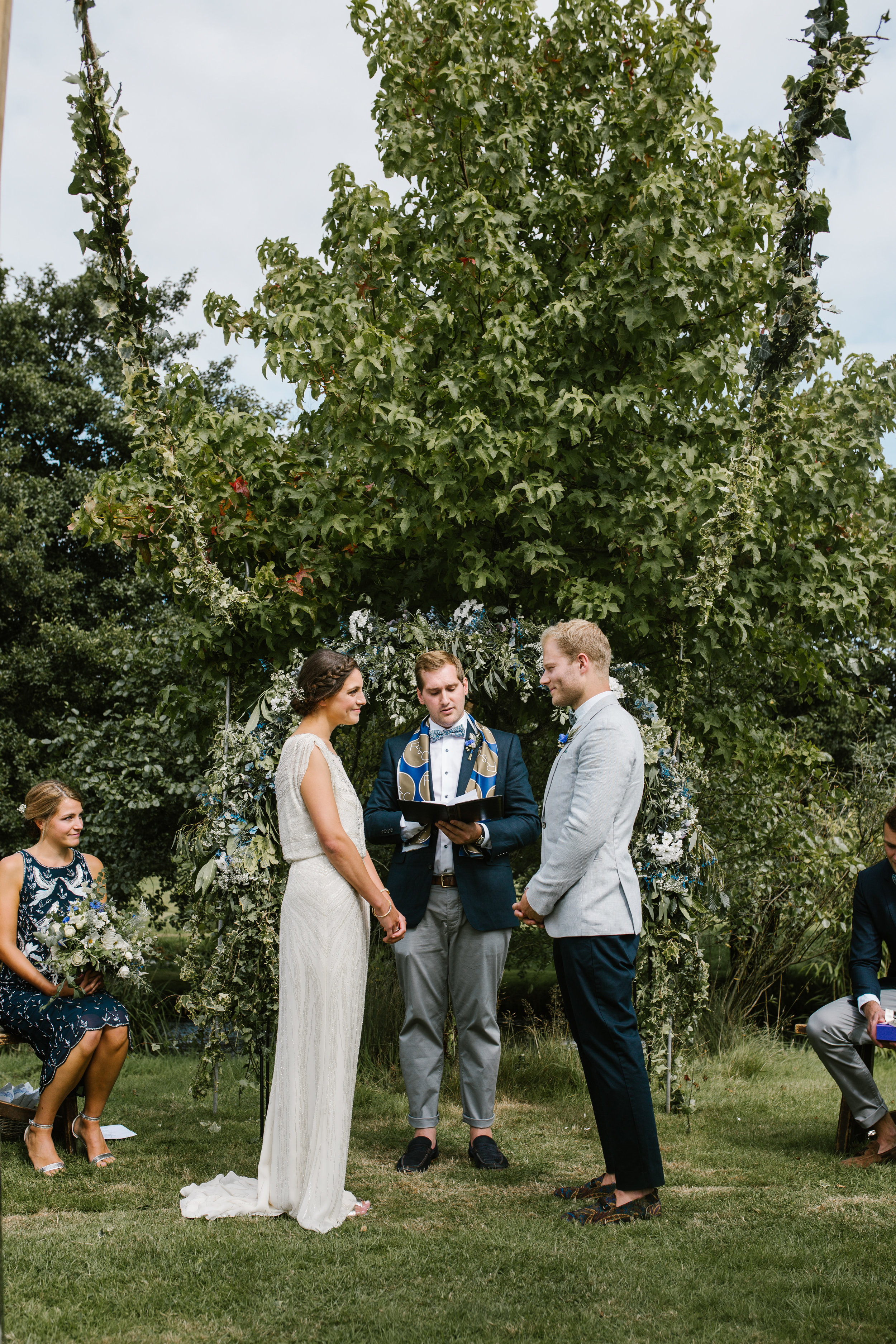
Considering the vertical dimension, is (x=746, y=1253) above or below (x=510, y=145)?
below

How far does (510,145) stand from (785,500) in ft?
8.18

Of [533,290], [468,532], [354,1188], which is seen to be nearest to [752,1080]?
[354,1188]

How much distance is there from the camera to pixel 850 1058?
182 inches

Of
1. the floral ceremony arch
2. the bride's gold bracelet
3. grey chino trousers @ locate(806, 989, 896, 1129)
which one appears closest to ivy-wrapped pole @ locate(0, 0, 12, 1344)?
the bride's gold bracelet

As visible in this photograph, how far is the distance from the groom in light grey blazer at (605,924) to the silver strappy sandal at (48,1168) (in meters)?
2.27

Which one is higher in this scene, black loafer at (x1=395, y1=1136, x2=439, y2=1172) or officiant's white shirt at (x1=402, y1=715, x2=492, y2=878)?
officiant's white shirt at (x1=402, y1=715, x2=492, y2=878)

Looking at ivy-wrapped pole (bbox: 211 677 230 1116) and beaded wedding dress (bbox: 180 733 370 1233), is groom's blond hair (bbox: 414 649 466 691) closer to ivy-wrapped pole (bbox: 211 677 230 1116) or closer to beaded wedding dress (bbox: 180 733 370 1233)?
beaded wedding dress (bbox: 180 733 370 1233)

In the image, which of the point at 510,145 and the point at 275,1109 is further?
the point at 510,145

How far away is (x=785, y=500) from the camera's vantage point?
5977 mm

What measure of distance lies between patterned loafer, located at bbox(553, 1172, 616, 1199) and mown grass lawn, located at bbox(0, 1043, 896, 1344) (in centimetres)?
9

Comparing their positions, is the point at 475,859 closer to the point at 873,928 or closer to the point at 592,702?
the point at 592,702

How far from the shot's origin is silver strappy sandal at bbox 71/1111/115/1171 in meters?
4.62

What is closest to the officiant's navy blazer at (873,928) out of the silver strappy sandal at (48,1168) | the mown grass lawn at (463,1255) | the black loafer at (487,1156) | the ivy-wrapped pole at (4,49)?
the mown grass lawn at (463,1255)

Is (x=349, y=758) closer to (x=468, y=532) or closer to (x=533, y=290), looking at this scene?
(x=468, y=532)
